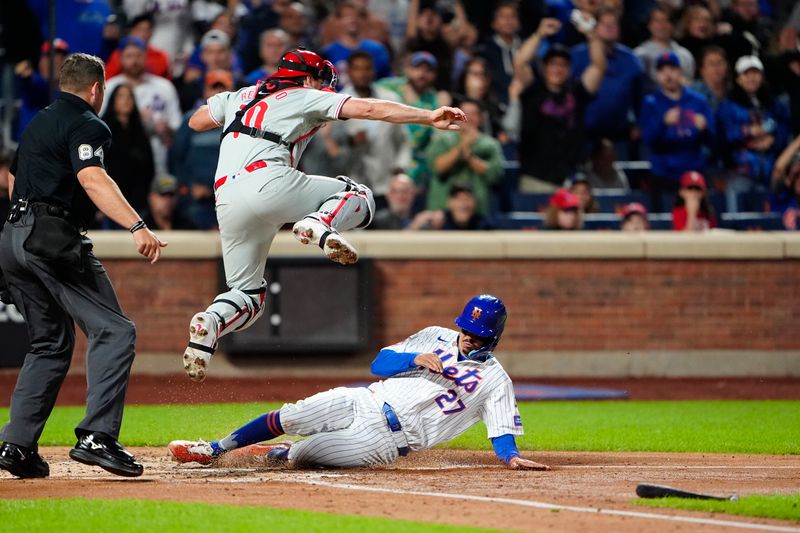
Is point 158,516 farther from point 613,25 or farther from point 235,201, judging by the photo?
point 613,25

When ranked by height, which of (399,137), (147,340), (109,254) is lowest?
(147,340)

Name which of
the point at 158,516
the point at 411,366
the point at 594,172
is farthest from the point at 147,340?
the point at 158,516

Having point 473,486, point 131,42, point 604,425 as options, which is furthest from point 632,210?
point 473,486

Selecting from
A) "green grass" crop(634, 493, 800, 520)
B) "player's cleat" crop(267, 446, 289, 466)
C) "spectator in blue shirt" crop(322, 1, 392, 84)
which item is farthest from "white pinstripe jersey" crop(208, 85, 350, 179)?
"spectator in blue shirt" crop(322, 1, 392, 84)

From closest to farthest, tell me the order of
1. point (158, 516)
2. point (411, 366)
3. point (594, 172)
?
point (158, 516) → point (411, 366) → point (594, 172)

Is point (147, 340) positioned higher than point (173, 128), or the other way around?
point (173, 128)

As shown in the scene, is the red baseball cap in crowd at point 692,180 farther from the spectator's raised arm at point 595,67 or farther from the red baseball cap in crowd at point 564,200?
the spectator's raised arm at point 595,67
